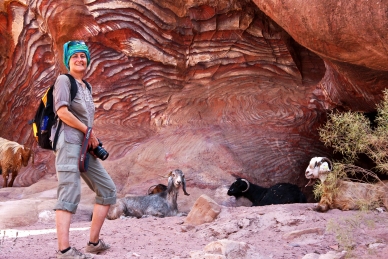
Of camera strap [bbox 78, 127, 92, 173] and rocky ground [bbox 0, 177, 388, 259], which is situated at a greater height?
camera strap [bbox 78, 127, 92, 173]

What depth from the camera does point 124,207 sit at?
894 cm

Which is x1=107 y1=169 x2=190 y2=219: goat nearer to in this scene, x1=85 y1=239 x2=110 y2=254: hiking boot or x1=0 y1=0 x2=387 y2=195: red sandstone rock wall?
x1=0 y1=0 x2=387 y2=195: red sandstone rock wall

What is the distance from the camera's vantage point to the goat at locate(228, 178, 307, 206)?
905 centimetres

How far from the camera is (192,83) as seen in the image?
12891 mm

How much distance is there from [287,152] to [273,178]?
0.73 m

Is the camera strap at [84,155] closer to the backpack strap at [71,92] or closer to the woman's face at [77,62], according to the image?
the backpack strap at [71,92]

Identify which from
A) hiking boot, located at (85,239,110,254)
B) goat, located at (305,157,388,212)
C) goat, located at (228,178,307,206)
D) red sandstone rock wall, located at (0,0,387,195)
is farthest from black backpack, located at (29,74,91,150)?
red sandstone rock wall, located at (0,0,387,195)

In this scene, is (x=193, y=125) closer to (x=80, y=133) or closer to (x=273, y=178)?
(x=273, y=178)

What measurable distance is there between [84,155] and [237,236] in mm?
2199

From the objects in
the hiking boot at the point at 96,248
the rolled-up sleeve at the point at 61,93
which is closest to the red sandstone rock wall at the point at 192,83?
the hiking boot at the point at 96,248

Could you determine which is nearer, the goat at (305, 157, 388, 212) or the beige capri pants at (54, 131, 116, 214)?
the beige capri pants at (54, 131, 116, 214)

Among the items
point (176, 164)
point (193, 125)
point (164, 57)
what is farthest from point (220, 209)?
point (164, 57)

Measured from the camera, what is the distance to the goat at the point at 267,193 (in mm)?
9055

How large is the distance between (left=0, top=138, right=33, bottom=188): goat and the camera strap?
9.08 m
